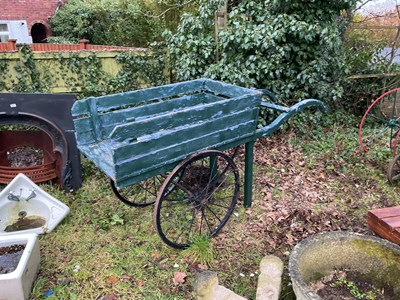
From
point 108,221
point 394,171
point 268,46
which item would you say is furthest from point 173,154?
point 394,171

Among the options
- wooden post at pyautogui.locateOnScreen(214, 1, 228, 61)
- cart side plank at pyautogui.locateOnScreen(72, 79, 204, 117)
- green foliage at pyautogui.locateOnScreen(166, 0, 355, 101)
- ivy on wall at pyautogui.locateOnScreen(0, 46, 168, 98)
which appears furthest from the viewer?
ivy on wall at pyautogui.locateOnScreen(0, 46, 168, 98)

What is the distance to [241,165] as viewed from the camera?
4.59 metres

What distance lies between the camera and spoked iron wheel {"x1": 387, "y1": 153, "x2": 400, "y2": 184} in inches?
158

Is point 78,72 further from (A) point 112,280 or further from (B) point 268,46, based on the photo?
(A) point 112,280

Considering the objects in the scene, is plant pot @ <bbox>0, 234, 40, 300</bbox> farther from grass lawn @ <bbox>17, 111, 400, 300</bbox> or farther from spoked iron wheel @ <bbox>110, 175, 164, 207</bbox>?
spoked iron wheel @ <bbox>110, 175, 164, 207</bbox>

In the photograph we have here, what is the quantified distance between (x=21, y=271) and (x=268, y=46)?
12.7 ft

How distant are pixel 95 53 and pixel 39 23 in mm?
8454

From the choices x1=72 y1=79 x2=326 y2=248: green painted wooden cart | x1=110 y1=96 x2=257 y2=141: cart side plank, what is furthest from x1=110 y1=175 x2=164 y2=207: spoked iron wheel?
x1=110 y1=96 x2=257 y2=141: cart side plank

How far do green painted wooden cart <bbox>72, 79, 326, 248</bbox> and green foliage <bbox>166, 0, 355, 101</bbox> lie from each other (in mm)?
1509

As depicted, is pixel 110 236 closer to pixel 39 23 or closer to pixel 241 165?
pixel 241 165

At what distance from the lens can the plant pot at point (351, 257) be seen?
2402 millimetres

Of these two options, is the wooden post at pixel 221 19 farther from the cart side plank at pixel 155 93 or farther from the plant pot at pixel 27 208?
the plant pot at pixel 27 208

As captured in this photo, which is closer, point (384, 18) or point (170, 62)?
point (170, 62)

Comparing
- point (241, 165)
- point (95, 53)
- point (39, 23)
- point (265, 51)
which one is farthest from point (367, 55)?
point (39, 23)
